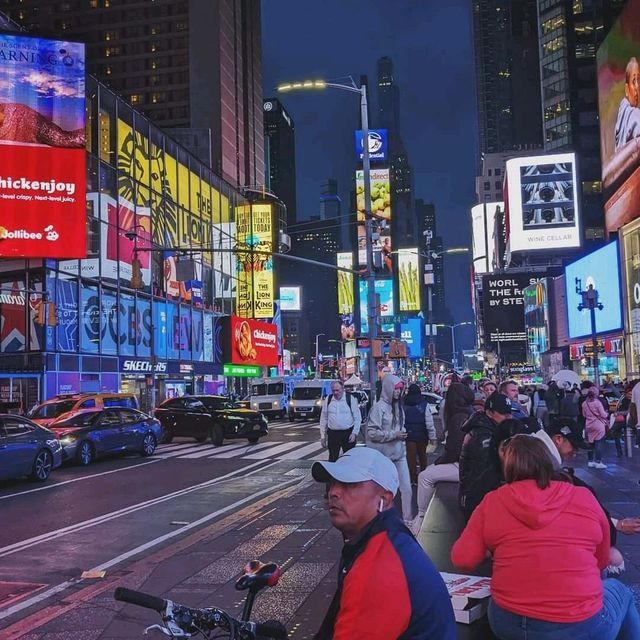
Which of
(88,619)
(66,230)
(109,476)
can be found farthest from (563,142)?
(88,619)

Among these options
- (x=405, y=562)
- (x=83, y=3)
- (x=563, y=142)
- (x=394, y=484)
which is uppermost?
(x=83, y=3)

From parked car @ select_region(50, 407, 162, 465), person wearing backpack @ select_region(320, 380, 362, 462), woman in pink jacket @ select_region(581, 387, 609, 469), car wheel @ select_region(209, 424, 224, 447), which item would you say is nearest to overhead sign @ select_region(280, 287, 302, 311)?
car wheel @ select_region(209, 424, 224, 447)

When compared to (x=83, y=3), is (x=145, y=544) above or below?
below

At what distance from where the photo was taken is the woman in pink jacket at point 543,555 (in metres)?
3.50

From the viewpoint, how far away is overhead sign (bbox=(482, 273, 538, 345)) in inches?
3836

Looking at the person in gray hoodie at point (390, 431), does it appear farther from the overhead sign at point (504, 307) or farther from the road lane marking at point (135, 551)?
the overhead sign at point (504, 307)

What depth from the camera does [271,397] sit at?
44.6m

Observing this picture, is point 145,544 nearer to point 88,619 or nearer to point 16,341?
point 88,619

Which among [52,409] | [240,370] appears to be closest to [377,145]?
[240,370]

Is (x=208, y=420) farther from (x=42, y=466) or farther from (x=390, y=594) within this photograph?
(x=390, y=594)

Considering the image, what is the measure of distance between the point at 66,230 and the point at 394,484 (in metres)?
33.4

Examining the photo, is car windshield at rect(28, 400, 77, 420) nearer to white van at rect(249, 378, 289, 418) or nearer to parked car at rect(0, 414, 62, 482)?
parked car at rect(0, 414, 62, 482)

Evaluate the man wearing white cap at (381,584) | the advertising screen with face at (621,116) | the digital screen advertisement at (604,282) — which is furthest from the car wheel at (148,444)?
the advertising screen with face at (621,116)

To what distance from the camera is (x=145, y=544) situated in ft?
32.3
